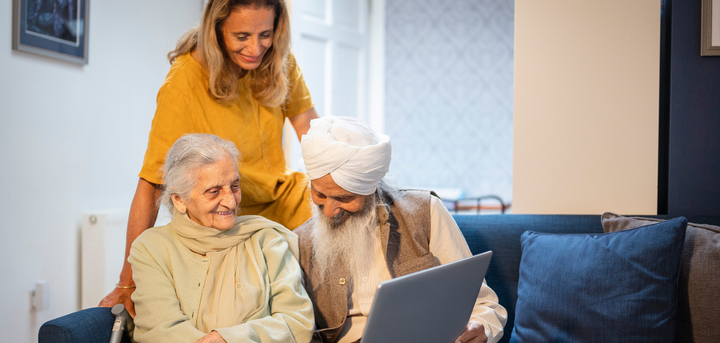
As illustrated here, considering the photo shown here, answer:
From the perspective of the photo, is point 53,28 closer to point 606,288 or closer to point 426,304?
point 426,304

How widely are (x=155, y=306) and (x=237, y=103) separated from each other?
82 centimetres

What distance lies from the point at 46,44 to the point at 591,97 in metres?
2.52

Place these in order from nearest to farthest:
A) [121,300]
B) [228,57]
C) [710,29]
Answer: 1. [121,300]
2. [228,57]
3. [710,29]

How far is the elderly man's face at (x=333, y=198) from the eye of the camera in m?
1.68

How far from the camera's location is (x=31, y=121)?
2.55 m

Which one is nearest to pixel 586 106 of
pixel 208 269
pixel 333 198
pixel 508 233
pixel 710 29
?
pixel 710 29

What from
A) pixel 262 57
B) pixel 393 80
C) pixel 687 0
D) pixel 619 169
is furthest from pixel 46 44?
pixel 393 80

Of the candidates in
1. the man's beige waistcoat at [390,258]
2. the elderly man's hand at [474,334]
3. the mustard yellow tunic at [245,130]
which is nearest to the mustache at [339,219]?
the man's beige waistcoat at [390,258]

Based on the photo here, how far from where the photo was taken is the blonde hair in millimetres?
1850

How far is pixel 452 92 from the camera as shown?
5.31 meters

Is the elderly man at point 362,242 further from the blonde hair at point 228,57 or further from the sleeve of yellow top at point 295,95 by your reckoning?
the sleeve of yellow top at point 295,95

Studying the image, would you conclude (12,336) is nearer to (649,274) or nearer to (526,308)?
(526,308)

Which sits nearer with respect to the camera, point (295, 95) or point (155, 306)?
point (155, 306)

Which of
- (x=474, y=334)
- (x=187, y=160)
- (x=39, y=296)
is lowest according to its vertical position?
(x=39, y=296)
